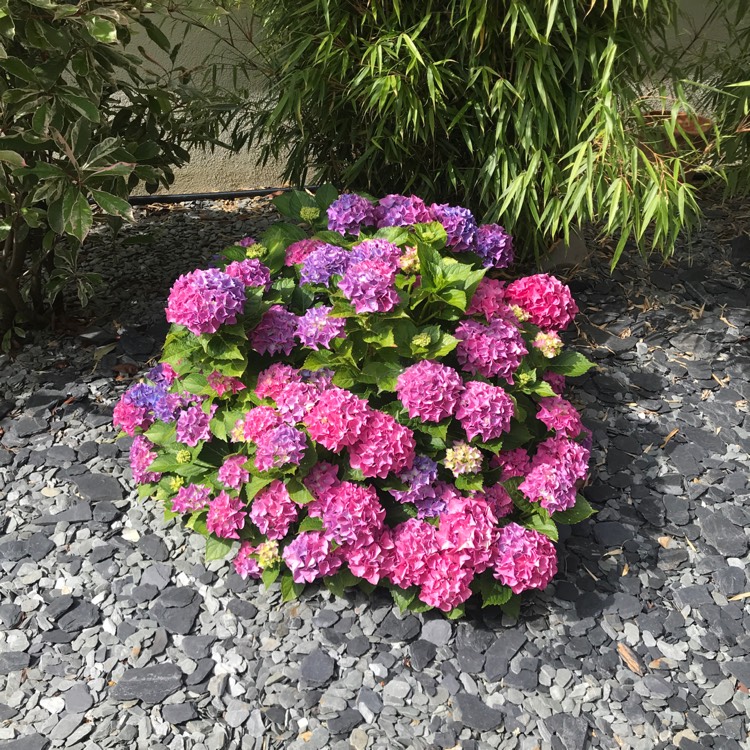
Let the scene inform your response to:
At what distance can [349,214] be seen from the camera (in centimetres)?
172

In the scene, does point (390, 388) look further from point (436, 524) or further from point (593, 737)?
point (593, 737)

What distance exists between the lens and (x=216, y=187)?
3242 mm

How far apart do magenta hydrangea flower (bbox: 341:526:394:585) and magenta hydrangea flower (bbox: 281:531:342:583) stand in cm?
3

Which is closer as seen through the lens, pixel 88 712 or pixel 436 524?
pixel 88 712

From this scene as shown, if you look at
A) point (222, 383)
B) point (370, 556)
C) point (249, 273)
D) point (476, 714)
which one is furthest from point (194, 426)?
point (476, 714)

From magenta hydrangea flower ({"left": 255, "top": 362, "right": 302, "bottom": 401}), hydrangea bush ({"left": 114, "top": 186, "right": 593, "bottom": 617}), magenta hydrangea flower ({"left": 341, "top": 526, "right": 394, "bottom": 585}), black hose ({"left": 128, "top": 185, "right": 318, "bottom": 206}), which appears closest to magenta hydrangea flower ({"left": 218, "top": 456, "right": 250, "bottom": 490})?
hydrangea bush ({"left": 114, "top": 186, "right": 593, "bottom": 617})

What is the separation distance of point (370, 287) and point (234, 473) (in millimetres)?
450

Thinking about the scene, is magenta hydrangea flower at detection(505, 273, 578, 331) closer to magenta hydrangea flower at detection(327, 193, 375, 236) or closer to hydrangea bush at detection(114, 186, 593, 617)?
hydrangea bush at detection(114, 186, 593, 617)

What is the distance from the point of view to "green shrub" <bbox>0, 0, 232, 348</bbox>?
1684 mm

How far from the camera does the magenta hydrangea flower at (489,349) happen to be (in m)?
1.49

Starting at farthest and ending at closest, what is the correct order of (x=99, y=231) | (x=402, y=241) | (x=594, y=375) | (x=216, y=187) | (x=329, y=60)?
(x=216, y=187) < (x=99, y=231) < (x=594, y=375) < (x=329, y=60) < (x=402, y=241)

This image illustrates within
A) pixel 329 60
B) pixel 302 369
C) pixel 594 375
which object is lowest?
pixel 594 375

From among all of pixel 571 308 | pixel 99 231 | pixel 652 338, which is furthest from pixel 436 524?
pixel 99 231

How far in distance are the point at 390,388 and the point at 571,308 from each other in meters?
0.51
